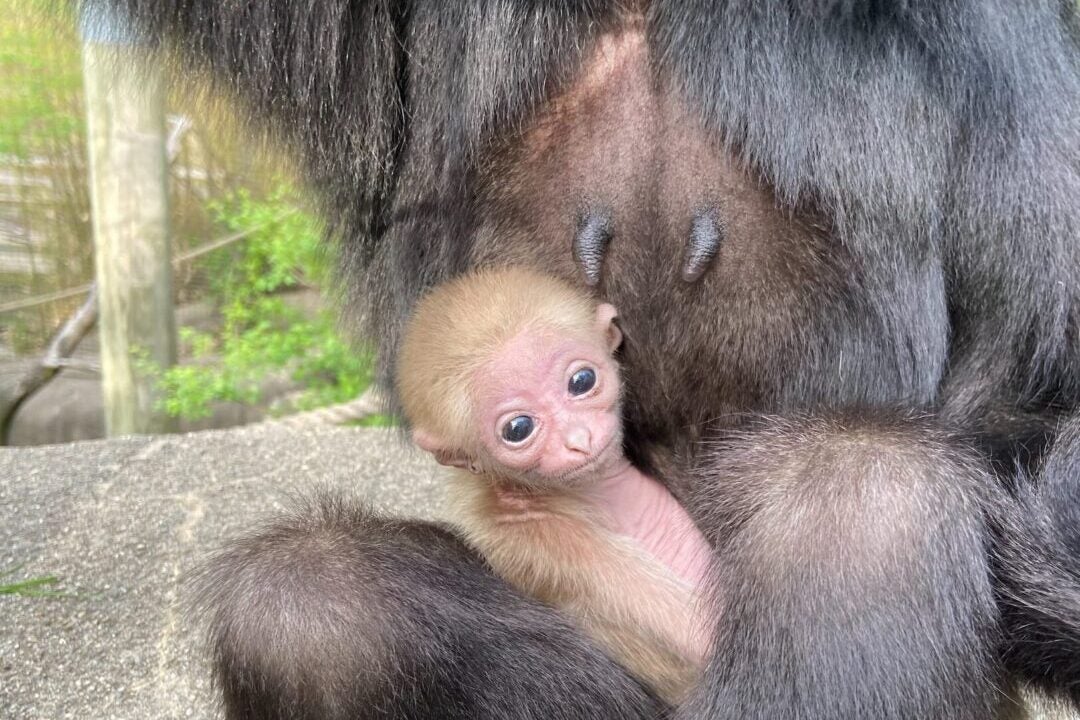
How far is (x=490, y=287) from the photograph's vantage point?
1661 millimetres

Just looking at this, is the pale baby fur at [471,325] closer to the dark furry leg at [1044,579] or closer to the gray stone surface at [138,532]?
the gray stone surface at [138,532]

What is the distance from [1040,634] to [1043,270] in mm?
532

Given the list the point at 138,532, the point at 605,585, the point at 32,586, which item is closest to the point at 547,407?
the point at 605,585

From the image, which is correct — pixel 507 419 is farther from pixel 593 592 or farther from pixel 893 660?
pixel 893 660

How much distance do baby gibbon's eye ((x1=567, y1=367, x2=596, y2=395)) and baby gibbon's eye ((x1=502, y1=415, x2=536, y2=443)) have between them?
3.5 inches

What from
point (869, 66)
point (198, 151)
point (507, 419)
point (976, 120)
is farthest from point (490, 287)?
point (198, 151)

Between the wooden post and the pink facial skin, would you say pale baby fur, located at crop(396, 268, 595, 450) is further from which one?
the wooden post

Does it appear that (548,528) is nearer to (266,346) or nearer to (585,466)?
(585,466)

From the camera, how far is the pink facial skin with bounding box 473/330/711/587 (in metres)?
1.61

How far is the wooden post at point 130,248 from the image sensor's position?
14.5 feet

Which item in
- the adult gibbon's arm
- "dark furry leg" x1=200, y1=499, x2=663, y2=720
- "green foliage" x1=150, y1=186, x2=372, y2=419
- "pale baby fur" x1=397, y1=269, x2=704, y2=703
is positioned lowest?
"green foliage" x1=150, y1=186, x2=372, y2=419

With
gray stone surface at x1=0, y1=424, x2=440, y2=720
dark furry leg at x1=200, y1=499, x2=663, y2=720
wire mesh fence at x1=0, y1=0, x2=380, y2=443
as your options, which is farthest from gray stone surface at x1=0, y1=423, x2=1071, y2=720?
wire mesh fence at x1=0, y1=0, x2=380, y2=443

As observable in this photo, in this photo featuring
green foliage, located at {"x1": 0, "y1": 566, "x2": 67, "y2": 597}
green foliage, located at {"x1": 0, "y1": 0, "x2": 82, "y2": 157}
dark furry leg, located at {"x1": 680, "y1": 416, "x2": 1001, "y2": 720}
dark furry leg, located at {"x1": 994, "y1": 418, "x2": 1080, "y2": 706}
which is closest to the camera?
dark furry leg, located at {"x1": 680, "y1": 416, "x2": 1001, "y2": 720}

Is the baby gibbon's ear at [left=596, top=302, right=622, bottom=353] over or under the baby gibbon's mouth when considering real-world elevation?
over
